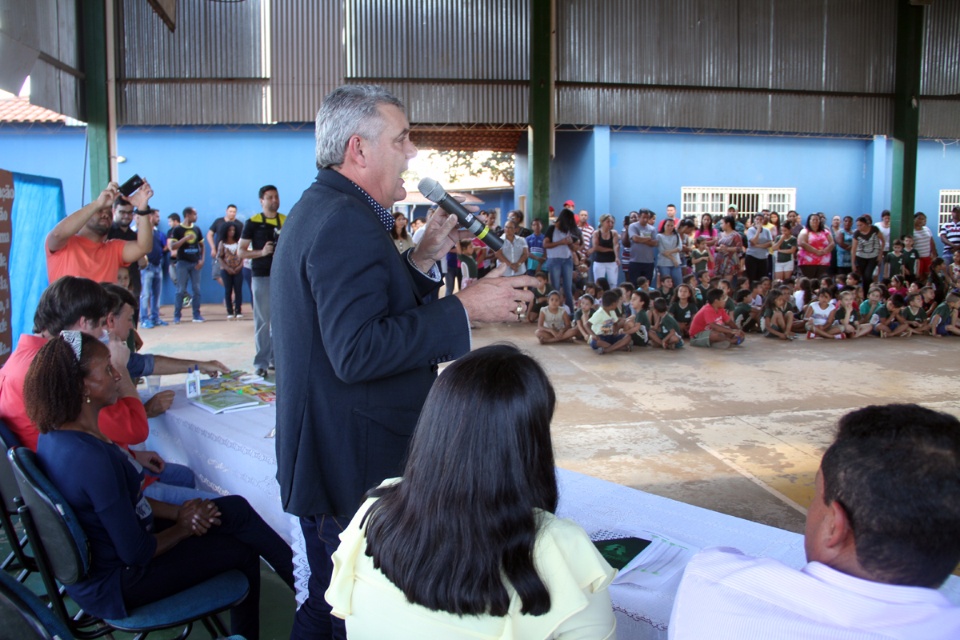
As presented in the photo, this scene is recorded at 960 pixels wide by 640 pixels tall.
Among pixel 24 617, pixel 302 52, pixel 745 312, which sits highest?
pixel 302 52

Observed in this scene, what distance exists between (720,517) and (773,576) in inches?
36.2

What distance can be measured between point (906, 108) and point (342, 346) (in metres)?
13.9

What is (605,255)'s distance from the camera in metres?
10.4

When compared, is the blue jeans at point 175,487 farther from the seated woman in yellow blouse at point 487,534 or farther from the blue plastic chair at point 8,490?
the seated woman in yellow blouse at point 487,534

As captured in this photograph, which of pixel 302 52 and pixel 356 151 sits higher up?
pixel 302 52

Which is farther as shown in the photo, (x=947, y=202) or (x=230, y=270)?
(x=947, y=202)

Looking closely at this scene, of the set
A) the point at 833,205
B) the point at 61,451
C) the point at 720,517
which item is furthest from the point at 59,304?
the point at 833,205

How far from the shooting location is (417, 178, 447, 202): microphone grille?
217 cm

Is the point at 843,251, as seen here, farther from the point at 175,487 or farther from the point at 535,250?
the point at 175,487

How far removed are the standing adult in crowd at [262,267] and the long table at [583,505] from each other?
8.39 ft

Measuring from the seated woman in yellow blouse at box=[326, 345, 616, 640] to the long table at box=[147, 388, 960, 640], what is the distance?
328 millimetres

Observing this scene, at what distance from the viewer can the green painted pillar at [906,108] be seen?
1269 cm

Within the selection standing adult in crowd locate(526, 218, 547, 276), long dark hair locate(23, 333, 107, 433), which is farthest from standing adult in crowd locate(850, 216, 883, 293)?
long dark hair locate(23, 333, 107, 433)

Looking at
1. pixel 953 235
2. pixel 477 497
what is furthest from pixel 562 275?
pixel 477 497
